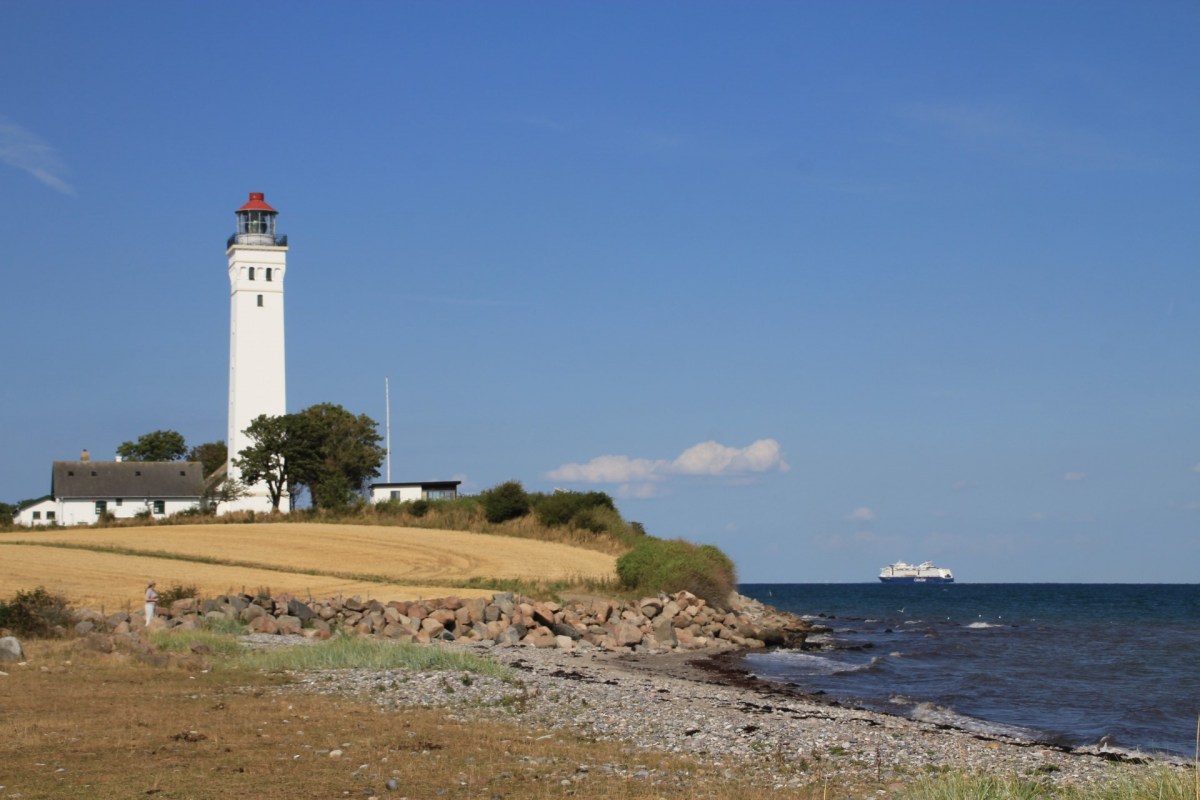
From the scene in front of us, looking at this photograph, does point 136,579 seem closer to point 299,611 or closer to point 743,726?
point 299,611

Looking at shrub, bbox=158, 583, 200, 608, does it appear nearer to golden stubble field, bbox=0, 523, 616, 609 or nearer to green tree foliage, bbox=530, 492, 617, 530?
golden stubble field, bbox=0, 523, 616, 609

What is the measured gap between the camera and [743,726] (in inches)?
706

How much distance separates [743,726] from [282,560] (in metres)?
34.3

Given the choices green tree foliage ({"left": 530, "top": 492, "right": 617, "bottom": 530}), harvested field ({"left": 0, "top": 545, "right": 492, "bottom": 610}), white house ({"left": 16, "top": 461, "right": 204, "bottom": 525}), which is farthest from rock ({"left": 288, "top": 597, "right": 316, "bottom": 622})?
white house ({"left": 16, "top": 461, "right": 204, "bottom": 525})

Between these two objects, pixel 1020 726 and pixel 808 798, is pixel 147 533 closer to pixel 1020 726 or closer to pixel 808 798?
pixel 1020 726

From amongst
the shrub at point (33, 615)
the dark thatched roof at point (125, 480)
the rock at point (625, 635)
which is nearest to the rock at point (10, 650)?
the shrub at point (33, 615)

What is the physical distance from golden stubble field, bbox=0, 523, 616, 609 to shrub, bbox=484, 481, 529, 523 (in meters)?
3.24

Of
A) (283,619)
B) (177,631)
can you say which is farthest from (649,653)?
(177,631)

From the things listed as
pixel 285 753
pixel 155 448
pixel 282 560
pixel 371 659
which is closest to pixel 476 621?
pixel 371 659

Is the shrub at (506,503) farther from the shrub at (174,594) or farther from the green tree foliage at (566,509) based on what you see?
the shrub at (174,594)

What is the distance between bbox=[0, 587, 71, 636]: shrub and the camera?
25.5 meters

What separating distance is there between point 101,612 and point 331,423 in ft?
168

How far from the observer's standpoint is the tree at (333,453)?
7338cm

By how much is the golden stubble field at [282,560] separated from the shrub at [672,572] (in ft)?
4.81
